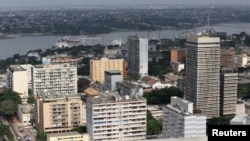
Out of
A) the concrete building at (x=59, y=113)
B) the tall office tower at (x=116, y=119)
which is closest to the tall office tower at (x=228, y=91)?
the tall office tower at (x=116, y=119)

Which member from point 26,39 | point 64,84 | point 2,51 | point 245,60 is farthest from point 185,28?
point 64,84

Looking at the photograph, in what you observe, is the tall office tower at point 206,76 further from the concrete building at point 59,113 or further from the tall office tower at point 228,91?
the concrete building at point 59,113

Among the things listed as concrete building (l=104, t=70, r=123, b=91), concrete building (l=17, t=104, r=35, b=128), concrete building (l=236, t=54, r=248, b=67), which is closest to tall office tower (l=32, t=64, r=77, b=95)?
concrete building (l=104, t=70, r=123, b=91)

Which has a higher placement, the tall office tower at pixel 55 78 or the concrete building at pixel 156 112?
the tall office tower at pixel 55 78

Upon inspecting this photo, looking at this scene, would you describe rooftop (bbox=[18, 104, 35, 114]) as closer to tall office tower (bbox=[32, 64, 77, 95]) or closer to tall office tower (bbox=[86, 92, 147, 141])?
tall office tower (bbox=[32, 64, 77, 95])

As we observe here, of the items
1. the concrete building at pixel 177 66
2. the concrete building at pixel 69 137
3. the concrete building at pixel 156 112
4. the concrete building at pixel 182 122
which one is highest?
the concrete building at pixel 182 122

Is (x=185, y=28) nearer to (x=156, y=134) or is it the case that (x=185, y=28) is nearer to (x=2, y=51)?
(x=2, y=51)

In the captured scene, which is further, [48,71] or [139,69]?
[139,69]

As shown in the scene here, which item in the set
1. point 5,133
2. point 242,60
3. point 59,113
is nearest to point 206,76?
point 59,113
